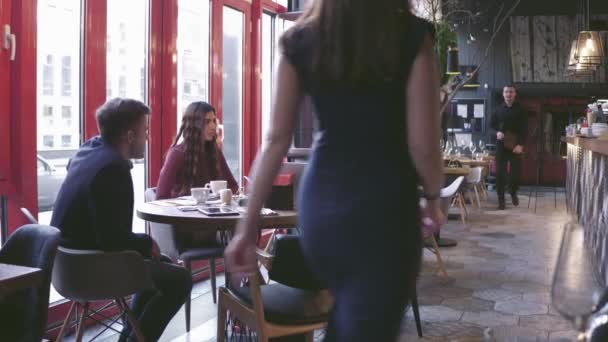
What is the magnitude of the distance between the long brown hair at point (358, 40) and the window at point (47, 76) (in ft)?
10.2

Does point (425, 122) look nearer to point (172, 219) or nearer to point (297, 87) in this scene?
point (297, 87)

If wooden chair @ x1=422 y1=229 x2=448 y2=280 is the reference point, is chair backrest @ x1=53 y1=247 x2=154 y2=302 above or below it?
above

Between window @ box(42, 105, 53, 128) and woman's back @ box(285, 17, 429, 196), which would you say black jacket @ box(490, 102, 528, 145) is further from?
woman's back @ box(285, 17, 429, 196)

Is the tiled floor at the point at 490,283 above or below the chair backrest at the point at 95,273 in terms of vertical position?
below

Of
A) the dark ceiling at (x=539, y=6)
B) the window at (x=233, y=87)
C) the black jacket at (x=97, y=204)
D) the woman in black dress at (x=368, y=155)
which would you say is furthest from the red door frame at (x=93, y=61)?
the dark ceiling at (x=539, y=6)

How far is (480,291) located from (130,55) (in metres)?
3.23

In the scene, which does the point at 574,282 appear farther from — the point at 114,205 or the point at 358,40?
the point at 114,205

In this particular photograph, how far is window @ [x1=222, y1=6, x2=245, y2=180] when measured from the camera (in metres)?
6.74

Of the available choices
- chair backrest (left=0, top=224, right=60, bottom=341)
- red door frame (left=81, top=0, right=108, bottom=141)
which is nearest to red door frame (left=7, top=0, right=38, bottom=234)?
red door frame (left=81, top=0, right=108, bottom=141)

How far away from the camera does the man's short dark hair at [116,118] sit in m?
3.48

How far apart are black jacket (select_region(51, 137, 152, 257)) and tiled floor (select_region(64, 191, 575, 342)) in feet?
3.48

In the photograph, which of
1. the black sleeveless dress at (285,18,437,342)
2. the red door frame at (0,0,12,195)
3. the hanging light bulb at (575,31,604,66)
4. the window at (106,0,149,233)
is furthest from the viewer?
the hanging light bulb at (575,31,604,66)

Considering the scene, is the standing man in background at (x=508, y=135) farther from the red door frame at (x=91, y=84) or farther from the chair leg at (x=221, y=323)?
the chair leg at (x=221, y=323)

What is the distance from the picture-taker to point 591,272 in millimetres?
1021
